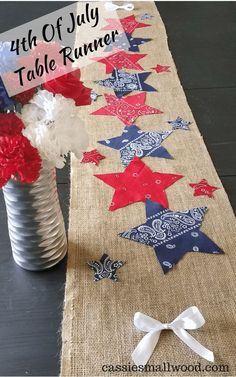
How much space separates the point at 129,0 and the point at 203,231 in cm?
135

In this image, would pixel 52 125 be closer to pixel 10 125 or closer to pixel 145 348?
pixel 10 125

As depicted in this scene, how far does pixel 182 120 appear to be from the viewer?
1.20 metres

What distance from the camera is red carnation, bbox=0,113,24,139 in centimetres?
57

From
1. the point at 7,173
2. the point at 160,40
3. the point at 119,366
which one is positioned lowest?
the point at 160,40

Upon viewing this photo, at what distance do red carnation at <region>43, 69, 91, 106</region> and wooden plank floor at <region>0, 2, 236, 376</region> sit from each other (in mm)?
308

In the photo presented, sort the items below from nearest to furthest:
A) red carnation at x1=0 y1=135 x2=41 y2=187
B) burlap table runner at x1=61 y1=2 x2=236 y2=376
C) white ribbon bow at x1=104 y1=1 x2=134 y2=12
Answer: red carnation at x1=0 y1=135 x2=41 y2=187 → burlap table runner at x1=61 y1=2 x2=236 y2=376 → white ribbon bow at x1=104 y1=1 x2=134 y2=12

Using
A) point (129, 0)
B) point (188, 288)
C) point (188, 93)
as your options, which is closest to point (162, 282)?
point (188, 288)

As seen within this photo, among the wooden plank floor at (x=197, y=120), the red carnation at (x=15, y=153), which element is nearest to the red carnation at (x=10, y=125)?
the red carnation at (x=15, y=153)

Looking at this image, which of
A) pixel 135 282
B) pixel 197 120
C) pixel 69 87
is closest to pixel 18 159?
pixel 69 87

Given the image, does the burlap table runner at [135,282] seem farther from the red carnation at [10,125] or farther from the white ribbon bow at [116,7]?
the white ribbon bow at [116,7]

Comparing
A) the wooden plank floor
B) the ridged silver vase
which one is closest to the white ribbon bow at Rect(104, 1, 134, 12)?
the wooden plank floor

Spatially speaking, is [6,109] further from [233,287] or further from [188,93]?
[188,93]

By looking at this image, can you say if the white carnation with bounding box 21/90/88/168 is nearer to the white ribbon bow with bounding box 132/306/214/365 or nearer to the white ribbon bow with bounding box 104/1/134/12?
the white ribbon bow with bounding box 132/306/214/365

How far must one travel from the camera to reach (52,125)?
1.90 ft
